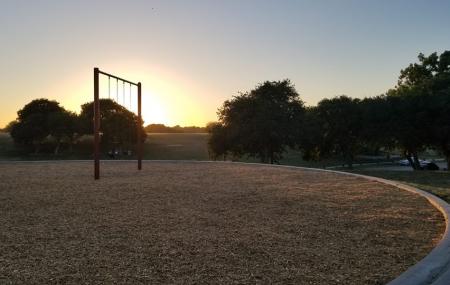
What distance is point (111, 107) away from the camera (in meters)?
59.6

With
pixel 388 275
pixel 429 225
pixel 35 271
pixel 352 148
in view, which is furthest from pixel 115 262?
pixel 352 148

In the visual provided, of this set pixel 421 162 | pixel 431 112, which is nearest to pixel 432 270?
pixel 431 112

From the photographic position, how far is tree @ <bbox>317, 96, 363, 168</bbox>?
39531 mm

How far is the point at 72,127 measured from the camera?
5869 cm

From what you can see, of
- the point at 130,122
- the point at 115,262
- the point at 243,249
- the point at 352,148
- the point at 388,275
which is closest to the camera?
the point at 388,275

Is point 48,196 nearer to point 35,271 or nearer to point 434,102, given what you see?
point 35,271

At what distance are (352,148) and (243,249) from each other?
38.2 meters

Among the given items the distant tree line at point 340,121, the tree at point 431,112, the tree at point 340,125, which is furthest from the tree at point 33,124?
the tree at point 431,112

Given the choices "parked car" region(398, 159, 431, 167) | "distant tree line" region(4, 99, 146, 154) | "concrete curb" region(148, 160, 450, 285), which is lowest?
"concrete curb" region(148, 160, 450, 285)

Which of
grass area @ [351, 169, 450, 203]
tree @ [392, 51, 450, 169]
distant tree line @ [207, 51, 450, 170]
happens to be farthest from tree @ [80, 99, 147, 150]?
grass area @ [351, 169, 450, 203]

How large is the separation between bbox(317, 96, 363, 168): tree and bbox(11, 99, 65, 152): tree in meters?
36.1

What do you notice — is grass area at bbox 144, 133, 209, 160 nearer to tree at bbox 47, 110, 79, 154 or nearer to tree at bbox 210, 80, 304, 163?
tree at bbox 47, 110, 79, 154

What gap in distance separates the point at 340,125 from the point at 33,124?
39.7m

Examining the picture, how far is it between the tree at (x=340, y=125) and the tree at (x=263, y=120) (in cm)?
351
